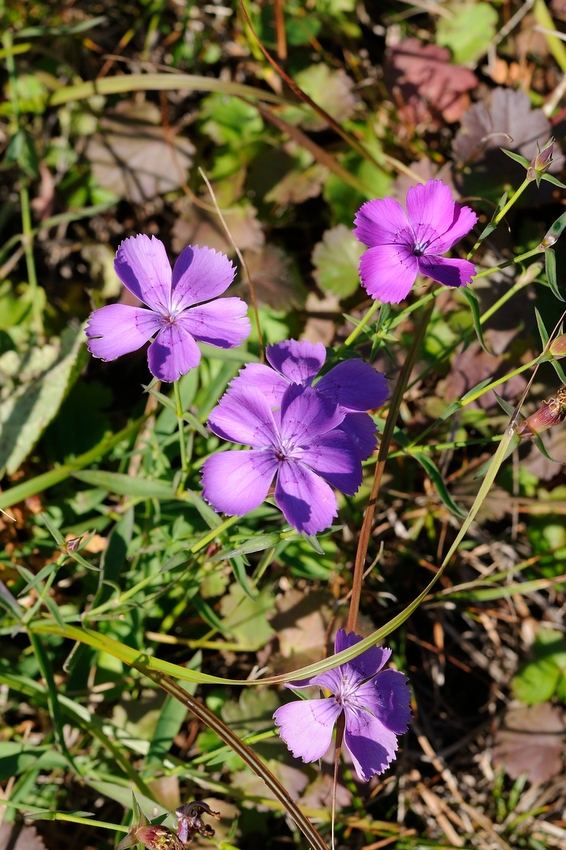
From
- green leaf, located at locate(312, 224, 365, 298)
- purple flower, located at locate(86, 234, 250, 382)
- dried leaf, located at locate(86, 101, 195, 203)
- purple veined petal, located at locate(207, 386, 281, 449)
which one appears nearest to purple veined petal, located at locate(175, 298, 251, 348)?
purple flower, located at locate(86, 234, 250, 382)

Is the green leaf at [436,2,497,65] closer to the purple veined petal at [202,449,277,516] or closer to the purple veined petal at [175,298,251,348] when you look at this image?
the purple veined petal at [175,298,251,348]

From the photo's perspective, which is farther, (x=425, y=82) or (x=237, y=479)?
(x=425, y=82)

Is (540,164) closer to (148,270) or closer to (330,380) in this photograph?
(330,380)

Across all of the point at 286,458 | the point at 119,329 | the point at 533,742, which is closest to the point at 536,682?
the point at 533,742

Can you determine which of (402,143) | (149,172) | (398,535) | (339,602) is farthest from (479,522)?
(149,172)

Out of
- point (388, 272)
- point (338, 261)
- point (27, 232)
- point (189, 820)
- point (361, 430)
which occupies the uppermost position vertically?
point (27, 232)

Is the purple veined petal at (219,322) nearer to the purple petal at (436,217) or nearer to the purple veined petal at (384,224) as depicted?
the purple veined petal at (384,224)
